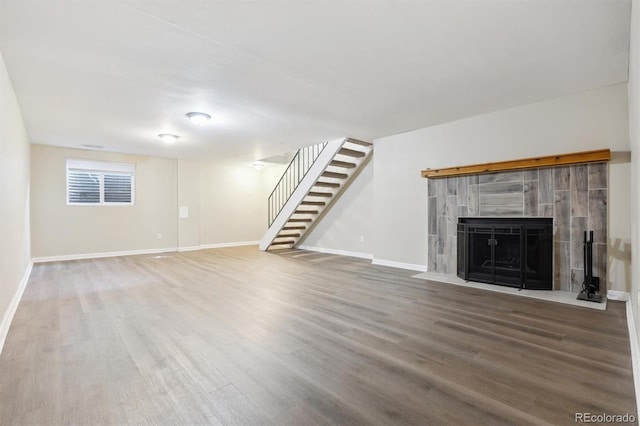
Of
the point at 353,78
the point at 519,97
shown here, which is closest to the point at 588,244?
the point at 519,97

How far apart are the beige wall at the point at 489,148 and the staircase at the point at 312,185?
847 millimetres

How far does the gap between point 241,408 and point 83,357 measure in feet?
4.80

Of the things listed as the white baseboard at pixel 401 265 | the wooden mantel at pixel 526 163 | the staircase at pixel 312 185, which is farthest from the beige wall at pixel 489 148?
the staircase at pixel 312 185

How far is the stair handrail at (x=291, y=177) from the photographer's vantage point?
27.9ft

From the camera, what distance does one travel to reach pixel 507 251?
171 inches

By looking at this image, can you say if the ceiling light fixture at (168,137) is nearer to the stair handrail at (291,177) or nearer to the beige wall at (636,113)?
the stair handrail at (291,177)

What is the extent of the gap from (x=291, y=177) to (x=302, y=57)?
648 centimetres

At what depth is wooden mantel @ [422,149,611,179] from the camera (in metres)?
3.61

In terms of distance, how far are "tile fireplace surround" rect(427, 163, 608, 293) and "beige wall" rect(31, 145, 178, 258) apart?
701 cm

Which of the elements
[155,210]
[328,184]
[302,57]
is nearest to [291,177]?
[328,184]

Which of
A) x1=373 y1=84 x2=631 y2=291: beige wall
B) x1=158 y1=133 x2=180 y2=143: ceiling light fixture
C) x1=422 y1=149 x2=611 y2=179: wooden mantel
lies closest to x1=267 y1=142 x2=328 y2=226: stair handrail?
x1=373 y1=84 x2=631 y2=291: beige wall

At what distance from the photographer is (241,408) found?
5.50ft

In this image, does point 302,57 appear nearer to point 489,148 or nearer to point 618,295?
point 489,148

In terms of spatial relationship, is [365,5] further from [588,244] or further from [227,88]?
[588,244]
